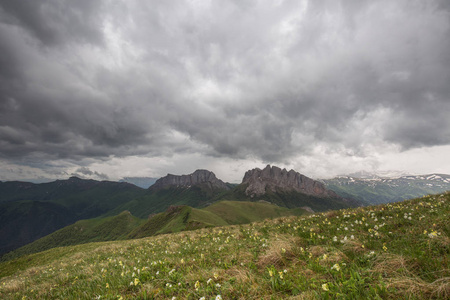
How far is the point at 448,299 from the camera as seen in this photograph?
331 cm

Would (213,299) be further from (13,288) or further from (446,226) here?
(13,288)

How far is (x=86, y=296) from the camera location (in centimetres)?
636

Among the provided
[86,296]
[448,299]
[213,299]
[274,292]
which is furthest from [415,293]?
[86,296]

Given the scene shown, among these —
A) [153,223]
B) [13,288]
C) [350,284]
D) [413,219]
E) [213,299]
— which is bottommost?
[153,223]

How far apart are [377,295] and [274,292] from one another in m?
2.07

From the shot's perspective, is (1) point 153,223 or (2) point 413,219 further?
(1) point 153,223

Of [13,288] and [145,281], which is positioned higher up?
[145,281]

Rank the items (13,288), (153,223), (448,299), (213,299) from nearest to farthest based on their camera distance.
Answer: (448,299) < (213,299) < (13,288) < (153,223)

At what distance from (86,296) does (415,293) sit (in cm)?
896

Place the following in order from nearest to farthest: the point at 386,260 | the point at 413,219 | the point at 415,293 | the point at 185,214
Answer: the point at 415,293 → the point at 386,260 → the point at 413,219 → the point at 185,214

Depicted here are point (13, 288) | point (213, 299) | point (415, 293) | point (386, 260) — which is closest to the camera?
point (415, 293)

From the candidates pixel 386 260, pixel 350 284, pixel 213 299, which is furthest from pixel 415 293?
pixel 213 299

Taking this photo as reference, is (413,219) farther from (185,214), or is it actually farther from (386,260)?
(185,214)

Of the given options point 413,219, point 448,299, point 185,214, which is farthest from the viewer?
point 185,214
